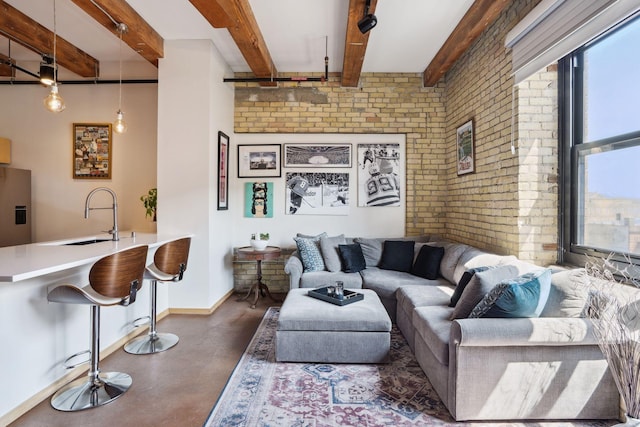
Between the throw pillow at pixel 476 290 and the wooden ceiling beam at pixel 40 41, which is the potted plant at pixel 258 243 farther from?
the wooden ceiling beam at pixel 40 41

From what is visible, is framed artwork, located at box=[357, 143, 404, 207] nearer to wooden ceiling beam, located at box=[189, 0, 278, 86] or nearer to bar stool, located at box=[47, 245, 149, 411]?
wooden ceiling beam, located at box=[189, 0, 278, 86]

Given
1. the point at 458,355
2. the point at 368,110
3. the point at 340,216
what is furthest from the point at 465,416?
the point at 368,110

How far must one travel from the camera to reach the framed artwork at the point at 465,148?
3.88 m

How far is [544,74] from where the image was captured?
2.89 meters

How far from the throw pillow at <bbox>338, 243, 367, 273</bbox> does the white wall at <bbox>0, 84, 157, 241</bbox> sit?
280 centimetres

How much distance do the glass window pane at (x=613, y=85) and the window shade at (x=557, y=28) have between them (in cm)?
25

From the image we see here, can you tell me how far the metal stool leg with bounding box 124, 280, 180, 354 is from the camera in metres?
2.90

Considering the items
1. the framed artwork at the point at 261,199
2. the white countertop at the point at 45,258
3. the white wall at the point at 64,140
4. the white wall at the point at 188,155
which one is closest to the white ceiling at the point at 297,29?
the white wall at the point at 188,155

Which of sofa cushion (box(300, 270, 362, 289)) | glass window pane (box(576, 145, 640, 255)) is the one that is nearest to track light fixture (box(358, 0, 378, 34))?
glass window pane (box(576, 145, 640, 255))

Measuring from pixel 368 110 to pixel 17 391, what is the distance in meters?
4.61

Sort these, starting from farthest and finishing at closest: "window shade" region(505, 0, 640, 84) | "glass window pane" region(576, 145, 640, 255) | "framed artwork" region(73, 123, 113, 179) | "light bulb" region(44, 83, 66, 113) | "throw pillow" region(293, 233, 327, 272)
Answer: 1. "framed artwork" region(73, 123, 113, 179)
2. "throw pillow" region(293, 233, 327, 272)
3. "light bulb" region(44, 83, 66, 113)
4. "glass window pane" region(576, 145, 640, 255)
5. "window shade" region(505, 0, 640, 84)

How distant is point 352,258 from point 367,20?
8.51 feet

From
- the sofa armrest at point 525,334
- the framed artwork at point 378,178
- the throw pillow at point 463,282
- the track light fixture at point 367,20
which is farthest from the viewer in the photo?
the framed artwork at point 378,178

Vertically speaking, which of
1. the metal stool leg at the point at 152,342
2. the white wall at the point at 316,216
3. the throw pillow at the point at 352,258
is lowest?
the metal stool leg at the point at 152,342
